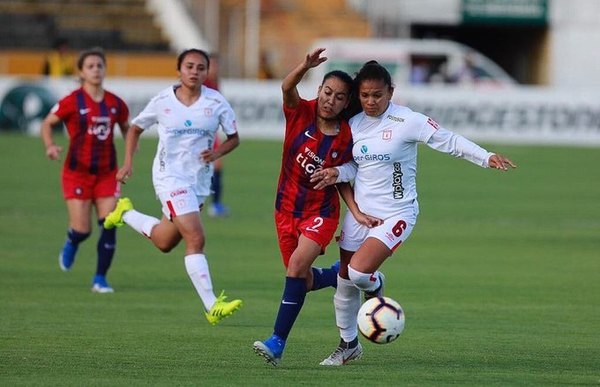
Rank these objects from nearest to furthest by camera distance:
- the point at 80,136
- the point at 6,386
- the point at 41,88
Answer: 1. the point at 6,386
2. the point at 80,136
3. the point at 41,88

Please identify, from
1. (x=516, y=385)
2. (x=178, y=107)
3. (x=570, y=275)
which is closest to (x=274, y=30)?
(x=570, y=275)

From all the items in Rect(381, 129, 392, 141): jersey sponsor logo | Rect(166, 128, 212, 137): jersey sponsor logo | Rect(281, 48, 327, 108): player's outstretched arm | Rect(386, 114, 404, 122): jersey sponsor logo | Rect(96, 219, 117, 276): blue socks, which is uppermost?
Rect(281, 48, 327, 108): player's outstretched arm

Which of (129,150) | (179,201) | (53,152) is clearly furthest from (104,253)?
(179,201)

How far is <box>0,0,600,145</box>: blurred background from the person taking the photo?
109 feet

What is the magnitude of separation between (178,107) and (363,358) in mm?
2823

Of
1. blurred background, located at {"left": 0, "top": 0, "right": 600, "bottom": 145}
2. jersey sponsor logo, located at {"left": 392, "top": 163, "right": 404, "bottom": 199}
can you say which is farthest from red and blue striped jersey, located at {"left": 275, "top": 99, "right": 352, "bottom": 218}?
blurred background, located at {"left": 0, "top": 0, "right": 600, "bottom": 145}

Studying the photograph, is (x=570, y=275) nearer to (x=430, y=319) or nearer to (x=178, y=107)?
(x=430, y=319)

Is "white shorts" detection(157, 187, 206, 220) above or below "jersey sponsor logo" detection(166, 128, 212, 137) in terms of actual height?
below

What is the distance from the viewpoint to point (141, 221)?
11391 millimetres

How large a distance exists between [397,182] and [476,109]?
2511cm

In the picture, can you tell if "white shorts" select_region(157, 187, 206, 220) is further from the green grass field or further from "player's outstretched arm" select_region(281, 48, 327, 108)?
"player's outstretched arm" select_region(281, 48, 327, 108)

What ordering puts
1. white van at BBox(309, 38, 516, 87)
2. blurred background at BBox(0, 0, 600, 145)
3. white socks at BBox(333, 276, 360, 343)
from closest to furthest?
white socks at BBox(333, 276, 360, 343), blurred background at BBox(0, 0, 600, 145), white van at BBox(309, 38, 516, 87)

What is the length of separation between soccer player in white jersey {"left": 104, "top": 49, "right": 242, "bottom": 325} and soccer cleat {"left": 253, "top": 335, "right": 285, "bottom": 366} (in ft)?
7.02

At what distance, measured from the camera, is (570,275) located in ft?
45.7
